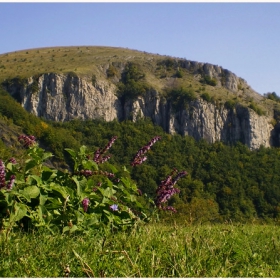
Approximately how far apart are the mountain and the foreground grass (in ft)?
392

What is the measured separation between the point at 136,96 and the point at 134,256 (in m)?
137

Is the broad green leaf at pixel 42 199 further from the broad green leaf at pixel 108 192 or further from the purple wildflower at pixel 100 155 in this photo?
the purple wildflower at pixel 100 155

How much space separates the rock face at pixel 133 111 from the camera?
5025 inches

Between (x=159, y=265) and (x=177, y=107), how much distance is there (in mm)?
132358

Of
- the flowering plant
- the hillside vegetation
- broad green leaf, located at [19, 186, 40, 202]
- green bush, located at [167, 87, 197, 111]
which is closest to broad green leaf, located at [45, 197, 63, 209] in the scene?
the flowering plant

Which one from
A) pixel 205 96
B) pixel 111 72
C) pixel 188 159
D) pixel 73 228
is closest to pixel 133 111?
pixel 111 72

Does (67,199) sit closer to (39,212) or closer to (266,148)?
(39,212)

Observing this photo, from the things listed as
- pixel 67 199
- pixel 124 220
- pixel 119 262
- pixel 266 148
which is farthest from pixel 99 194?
pixel 266 148

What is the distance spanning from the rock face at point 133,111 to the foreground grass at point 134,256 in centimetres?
12156

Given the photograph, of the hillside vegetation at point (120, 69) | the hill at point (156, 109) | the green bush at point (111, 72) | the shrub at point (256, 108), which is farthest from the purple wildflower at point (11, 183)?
the green bush at point (111, 72)

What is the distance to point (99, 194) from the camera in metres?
4.89

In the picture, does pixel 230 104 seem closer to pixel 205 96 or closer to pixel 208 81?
pixel 205 96

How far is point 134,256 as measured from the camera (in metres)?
3.47

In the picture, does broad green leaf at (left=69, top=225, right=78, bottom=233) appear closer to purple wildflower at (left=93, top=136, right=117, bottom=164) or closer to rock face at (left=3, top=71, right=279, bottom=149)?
purple wildflower at (left=93, top=136, right=117, bottom=164)
